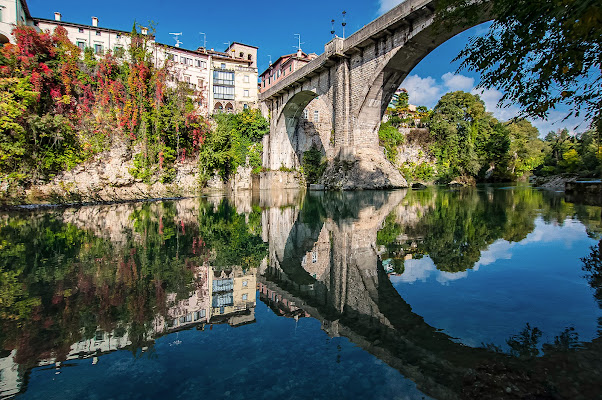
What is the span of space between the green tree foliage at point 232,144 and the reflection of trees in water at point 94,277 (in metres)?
16.7

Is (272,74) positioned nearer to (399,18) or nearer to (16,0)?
(16,0)

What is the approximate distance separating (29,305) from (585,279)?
556 cm

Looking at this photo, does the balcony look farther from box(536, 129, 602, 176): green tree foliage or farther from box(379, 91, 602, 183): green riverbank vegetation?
box(536, 129, 602, 176): green tree foliage

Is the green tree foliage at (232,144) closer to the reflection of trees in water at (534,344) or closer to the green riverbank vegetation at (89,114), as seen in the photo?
the green riverbank vegetation at (89,114)

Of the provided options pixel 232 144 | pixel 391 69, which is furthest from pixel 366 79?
pixel 232 144

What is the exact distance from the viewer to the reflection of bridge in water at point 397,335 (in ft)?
5.35

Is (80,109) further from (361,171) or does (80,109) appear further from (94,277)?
(94,277)

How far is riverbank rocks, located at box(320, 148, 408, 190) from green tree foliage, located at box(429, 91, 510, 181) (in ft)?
51.0

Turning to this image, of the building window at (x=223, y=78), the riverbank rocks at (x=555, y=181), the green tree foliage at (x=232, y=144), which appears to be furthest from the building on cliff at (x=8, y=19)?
the riverbank rocks at (x=555, y=181)

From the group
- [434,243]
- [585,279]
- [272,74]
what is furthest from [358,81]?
[272,74]

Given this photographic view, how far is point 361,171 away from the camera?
2009 cm

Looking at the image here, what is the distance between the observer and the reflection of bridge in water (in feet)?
5.35

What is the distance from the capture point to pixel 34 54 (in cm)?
1778

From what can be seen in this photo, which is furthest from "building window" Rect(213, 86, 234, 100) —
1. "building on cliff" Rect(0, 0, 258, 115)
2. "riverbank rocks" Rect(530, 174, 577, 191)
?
"riverbank rocks" Rect(530, 174, 577, 191)
